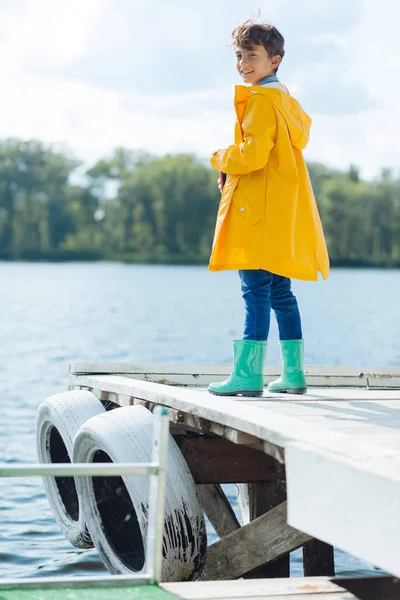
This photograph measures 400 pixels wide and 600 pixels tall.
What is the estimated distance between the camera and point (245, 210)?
5.30 meters

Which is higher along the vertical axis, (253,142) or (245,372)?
(253,142)

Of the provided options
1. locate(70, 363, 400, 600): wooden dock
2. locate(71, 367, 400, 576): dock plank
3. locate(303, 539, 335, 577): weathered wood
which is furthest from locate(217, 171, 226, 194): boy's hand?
locate(303, 539, 335, 577): weathered wood

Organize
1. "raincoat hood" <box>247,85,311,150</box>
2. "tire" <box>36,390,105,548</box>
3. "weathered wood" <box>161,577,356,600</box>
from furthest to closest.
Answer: "tire" <box>36,390,105,548</box> < "raincoat hood" <box>247,85,311,150</box> < "weathered wood" <box>161,577,356,600</box>

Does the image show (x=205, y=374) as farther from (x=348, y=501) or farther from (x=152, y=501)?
(x=348, y=501)

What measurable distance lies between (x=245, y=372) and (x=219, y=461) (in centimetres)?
51

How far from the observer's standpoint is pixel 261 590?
11.8ft

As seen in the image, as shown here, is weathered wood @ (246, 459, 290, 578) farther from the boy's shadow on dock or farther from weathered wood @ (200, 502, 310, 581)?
the boy's shadow on dock

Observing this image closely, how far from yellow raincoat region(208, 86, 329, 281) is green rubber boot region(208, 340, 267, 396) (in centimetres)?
43

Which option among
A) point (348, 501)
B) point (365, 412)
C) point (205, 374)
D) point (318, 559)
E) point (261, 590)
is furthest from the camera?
point (205, 374)

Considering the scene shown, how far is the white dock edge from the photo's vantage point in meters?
3.11

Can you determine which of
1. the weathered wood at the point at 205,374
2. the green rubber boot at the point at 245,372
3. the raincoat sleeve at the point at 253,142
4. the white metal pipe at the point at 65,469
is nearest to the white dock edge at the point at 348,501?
the white metal pipe at the point at 65,469

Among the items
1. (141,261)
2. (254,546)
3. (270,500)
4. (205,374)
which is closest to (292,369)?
(270,500)

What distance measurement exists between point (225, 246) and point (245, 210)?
222 millimetres

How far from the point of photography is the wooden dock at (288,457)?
3.23 meters
